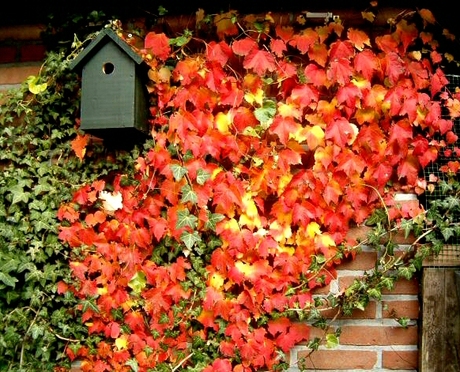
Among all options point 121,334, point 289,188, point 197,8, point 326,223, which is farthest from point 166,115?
point 121,334

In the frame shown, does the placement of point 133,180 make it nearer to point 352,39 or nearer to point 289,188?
point 289,188

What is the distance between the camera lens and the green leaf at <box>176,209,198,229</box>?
192 cm

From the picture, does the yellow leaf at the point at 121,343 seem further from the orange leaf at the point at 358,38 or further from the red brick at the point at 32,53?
the orange leaf at the point at 358,38

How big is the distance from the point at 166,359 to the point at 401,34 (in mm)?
1665

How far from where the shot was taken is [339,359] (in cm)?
199

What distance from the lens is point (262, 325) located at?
199 centimetres

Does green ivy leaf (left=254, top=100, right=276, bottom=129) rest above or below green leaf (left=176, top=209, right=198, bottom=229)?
above

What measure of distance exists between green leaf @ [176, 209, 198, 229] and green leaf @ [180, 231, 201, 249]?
0.03 meters

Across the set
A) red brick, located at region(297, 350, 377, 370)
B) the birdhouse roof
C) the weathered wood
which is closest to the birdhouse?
the birdhouse roof

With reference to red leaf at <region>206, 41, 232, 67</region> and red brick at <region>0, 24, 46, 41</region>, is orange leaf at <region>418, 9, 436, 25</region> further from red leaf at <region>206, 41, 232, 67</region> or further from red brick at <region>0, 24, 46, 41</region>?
red brick at <region>0, 24, 46, 41</region>

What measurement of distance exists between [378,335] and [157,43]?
1.52m

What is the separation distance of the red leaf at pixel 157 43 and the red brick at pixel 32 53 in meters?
0.53

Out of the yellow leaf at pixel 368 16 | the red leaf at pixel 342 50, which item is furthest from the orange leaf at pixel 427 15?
the red leaf at pixel 342 50

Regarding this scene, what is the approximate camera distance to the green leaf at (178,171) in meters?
1.95
